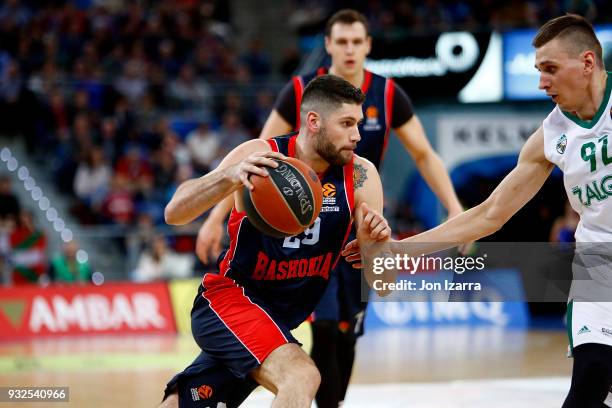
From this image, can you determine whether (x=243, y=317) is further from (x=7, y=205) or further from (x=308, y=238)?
(x=7, y=205)

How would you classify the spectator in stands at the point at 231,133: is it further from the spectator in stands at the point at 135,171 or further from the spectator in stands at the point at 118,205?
the spectator in stands at the point at 118,205

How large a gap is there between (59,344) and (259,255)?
7.94 m

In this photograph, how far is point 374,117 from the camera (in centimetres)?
641

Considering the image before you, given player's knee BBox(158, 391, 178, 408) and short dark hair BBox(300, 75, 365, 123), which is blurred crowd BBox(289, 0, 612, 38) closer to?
short dark hair BBox(300, 75, 365, 123)

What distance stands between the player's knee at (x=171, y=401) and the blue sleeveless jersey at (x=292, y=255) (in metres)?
0.64

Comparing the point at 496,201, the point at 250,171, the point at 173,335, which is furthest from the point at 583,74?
the point at 173,335

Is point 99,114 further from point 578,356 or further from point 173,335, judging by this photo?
point 578,356

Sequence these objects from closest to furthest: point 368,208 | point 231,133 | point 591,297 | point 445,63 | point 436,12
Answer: point 591,297 → point 368,208 → point 445,63 → point 231,133 → point 436,12

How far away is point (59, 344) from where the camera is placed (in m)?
12.1

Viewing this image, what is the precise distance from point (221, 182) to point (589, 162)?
1.66 meters

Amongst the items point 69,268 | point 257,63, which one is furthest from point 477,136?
point 69,268

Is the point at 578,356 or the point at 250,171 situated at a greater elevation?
the point at 250,171

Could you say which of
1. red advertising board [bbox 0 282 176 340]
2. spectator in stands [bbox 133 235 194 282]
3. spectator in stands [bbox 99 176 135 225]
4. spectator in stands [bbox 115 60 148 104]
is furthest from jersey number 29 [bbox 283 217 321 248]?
spectator in stands [bbox 115 60 148 104]

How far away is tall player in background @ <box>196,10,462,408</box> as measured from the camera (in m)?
5.97
